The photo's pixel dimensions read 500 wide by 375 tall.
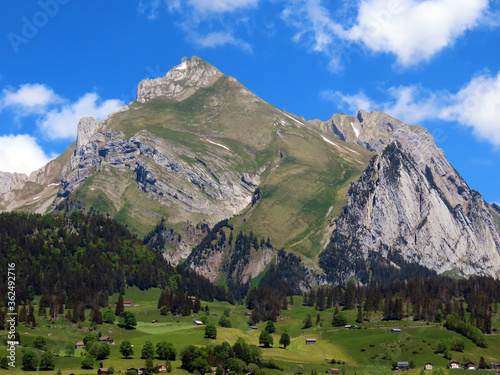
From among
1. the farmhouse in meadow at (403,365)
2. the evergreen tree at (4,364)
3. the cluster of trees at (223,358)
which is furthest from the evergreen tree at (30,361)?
the farmhouse in meadow at (403,365)

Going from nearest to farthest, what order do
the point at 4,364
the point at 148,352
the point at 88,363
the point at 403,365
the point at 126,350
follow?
the point at 4,364, the point at 88,363, the point at 148,352, the point at 126,350, the point at 403,365

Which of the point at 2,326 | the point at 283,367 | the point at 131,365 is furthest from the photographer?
the point at 2,326

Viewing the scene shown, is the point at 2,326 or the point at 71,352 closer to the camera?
the point at 71,352

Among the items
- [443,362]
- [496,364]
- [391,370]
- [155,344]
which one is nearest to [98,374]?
[155,344]

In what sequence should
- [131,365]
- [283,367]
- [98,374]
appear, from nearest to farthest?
[98,374] < [131,365] < [283,367]

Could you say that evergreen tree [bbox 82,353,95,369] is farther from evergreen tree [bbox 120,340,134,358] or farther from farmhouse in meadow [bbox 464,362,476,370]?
farmhouse in meadow [bbox 464,362,476,370]

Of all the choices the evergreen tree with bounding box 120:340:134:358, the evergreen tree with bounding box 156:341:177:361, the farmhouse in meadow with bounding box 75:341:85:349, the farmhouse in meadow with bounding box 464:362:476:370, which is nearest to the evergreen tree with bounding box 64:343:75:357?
the farmhouse in meadow with bounding box 75:341:85:349

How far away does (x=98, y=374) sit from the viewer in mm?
156500

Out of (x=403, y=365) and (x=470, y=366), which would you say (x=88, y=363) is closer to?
(x=403, y=365)

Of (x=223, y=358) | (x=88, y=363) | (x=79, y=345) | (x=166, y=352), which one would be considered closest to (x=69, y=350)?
(x=79, y=345)

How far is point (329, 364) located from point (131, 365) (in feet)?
209

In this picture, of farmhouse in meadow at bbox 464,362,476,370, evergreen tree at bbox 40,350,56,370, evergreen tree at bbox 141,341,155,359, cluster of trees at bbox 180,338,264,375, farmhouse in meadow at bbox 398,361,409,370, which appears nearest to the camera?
evergreen tree at bbox 40,350,56,370

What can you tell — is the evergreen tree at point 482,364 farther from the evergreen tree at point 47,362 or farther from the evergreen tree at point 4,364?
the evergreen tree at point 4,364

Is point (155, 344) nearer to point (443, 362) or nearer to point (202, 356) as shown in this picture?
point (202, 356)
